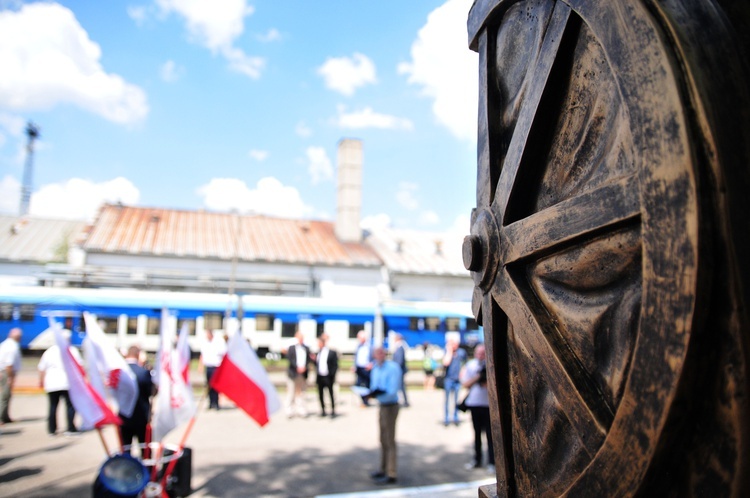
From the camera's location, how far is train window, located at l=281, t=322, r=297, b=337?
68.3ft

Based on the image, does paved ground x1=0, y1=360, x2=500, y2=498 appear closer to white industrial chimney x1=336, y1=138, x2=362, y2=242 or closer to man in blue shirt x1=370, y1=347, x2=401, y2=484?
man in blue shirt x1=370, y1=347, x2=401, y2=484

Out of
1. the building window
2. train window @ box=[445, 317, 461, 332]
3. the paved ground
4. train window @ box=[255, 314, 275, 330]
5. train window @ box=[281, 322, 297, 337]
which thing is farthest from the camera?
train window @ box=[445, 317, 461, 332]

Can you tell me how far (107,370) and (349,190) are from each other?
2692 centimetres

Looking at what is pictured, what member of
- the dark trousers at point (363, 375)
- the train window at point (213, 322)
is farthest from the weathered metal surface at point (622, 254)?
the train window at point (213, 322)

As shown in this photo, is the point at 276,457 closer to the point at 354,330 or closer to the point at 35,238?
the point at 354,330

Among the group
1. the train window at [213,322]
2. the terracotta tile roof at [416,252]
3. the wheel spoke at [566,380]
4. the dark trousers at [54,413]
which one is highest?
the terracotta tile roof at [416,252]

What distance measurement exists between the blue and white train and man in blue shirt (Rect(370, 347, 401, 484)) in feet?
28.7

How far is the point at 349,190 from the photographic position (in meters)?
32.4

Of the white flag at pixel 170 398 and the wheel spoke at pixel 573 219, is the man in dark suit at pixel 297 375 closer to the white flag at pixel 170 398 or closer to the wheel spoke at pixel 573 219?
the white flag at pixel 170 398

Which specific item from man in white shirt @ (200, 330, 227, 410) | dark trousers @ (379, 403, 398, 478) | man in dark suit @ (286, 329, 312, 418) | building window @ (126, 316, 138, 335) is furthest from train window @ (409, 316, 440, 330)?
dark trousers @ (379, 403, 398, 478)

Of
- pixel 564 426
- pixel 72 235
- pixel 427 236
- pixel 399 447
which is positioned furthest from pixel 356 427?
pixel 72 235

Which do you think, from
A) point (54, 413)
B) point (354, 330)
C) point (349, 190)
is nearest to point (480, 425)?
point (54, 413)

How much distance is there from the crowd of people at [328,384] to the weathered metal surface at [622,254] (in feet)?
19.2

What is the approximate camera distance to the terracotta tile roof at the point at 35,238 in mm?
34906
